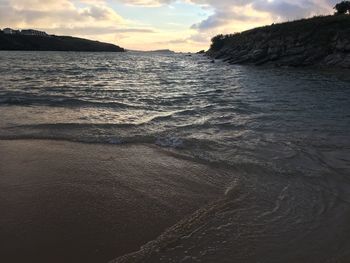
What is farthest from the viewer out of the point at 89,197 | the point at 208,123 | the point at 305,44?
the point at 305,44

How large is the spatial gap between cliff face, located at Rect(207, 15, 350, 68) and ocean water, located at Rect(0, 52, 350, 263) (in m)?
23.6

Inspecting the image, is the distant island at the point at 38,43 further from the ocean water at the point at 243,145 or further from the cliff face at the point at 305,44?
the ocean water at the point at 243,145

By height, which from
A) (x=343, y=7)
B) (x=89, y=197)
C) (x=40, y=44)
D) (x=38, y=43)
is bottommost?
(x=89, y=197)

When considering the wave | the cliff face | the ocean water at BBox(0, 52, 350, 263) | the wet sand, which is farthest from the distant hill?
the wet sand

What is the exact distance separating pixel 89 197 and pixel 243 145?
4517 millimetres

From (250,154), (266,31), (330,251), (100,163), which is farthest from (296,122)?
(266,31)

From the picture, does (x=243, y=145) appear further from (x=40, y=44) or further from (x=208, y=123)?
(x=40, y=44)

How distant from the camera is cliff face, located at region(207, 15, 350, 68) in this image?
40938 millimetres

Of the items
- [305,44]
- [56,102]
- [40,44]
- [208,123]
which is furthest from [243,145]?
[40,44]

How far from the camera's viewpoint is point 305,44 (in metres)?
46.5

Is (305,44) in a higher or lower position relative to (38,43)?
higher

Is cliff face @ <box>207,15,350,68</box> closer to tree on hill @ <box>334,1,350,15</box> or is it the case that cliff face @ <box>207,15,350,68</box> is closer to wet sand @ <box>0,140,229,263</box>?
tree on hill @ <box>334,1,350,15</box>

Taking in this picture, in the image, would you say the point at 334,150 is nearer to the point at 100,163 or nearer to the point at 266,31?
the point at 100,163

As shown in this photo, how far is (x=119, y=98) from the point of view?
1708 centimetres
